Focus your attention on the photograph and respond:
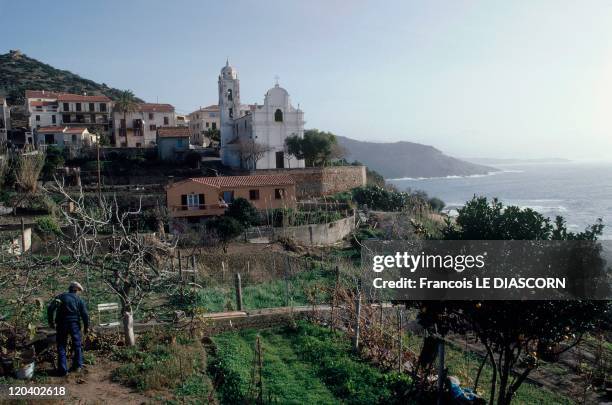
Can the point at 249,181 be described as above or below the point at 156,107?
below

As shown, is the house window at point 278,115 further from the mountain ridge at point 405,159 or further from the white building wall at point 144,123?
the mountain ridge at point 405,159

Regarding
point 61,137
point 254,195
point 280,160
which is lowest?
point 254,195

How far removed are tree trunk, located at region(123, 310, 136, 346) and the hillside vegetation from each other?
71.6 metres

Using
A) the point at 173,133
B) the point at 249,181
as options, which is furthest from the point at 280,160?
the point at 249,181

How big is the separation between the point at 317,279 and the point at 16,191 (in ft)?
76.3

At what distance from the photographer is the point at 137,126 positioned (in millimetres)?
51906

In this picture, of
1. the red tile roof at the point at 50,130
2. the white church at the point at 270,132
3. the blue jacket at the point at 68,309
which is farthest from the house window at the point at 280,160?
the blue jacket at the point at 68,309

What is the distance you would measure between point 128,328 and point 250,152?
31.4 metres

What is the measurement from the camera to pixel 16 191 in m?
31.0

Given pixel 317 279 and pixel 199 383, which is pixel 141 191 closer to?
pixel 317 279

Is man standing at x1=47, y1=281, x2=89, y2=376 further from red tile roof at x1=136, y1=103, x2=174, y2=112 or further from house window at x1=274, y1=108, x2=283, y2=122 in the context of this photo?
red tile roof at x1=136, y1=103, x2=174, y2=112

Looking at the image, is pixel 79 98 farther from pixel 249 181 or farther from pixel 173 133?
pixel 249 181

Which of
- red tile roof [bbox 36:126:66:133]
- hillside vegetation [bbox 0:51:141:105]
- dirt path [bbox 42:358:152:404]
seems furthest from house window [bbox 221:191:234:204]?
hillside vegetation [bbox 0:51:141:105]

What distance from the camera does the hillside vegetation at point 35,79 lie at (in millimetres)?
76312
